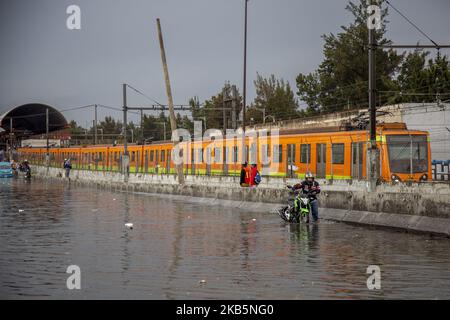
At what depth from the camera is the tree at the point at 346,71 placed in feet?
290

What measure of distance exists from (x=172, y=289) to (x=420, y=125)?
152ft

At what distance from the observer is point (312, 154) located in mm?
40562

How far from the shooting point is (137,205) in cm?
3328

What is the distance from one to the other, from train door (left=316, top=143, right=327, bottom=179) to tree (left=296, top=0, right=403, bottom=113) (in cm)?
4742

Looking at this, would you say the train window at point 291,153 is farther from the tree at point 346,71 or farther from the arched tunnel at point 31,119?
the arched tunnel at point 31,119

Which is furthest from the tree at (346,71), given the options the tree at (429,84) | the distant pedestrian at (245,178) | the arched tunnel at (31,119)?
the distant pedestrian at (245,178)

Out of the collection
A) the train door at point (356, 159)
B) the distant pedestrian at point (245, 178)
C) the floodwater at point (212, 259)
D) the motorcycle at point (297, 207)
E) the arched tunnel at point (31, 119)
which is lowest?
the floodwater at point (212, 259)

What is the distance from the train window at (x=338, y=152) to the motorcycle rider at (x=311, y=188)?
47.8 ft

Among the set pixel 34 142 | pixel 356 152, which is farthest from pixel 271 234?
pixel 34 142

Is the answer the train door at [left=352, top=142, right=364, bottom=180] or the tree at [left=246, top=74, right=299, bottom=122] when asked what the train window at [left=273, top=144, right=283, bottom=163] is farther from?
the tree at [left=246, top=74, right=299, bottom=122]

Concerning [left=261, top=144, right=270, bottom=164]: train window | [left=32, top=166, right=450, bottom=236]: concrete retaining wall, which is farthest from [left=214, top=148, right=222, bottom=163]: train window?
[left=261, top=144, right=270, bottom=164]: train window

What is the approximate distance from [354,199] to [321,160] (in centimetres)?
1625

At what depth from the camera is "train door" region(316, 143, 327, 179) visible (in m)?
39.4

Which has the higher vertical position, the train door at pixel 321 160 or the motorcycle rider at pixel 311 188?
the train door at pixel 321 160
